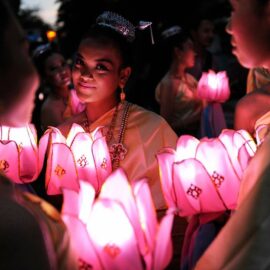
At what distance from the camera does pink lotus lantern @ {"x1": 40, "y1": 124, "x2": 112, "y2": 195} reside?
6.15 feet

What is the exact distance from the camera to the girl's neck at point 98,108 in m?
2.40

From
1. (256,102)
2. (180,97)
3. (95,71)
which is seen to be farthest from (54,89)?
(256,102)

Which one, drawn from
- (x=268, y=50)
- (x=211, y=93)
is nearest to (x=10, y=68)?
(x=268, y=50)

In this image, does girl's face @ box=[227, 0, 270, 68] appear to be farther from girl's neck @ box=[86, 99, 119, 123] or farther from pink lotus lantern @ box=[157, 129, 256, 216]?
girl's neck @ box=[86, 99, 119, 123]

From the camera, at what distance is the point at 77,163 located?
1.88 metres

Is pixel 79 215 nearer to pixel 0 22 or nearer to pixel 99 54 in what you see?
pixel 0 22

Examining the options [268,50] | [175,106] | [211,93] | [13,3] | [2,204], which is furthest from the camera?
[175,106]

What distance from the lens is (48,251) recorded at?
0.90 metres

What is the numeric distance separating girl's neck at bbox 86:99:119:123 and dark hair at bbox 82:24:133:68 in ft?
0.58

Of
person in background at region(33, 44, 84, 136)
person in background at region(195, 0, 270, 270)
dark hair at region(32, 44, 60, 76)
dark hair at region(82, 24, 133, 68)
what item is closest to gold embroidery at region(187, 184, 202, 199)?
person in background at region(195, 0, 270, 270)

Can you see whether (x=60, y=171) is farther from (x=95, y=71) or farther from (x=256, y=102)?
(x=256, y=102)

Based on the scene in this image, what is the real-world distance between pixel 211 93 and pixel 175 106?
38 centimetres

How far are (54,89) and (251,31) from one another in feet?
9.26

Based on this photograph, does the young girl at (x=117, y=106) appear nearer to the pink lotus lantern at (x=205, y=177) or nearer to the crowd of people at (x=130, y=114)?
the crowd of people at (x=130, y=114)
